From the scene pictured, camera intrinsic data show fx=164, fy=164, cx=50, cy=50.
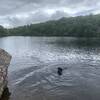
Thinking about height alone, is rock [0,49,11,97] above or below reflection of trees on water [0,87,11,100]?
above

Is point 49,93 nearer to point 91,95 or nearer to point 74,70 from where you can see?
point 91,95

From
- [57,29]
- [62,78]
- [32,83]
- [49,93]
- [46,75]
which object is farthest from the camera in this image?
[57,29]

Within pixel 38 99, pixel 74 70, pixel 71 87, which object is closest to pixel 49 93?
pixel 38 99

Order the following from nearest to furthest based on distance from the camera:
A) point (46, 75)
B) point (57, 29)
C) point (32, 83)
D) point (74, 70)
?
1. point (32, 83)
2. point (46, 75)
3. point (74, 70)
4. point (57, 29)

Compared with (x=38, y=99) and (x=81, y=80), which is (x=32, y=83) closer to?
(x=38, y=99)

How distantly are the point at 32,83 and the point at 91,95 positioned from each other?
8.52 metres

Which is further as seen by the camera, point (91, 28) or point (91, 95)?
point (91, 28)

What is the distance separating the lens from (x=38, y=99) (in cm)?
1808

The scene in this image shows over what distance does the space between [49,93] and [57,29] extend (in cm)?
17918

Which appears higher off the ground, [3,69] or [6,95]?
[3,69]

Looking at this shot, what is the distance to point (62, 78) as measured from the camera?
25.4 metres

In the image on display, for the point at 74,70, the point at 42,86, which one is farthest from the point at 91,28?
the point at 42,86

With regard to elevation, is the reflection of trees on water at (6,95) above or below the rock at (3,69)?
below

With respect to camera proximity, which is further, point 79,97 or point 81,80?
point 81,80
